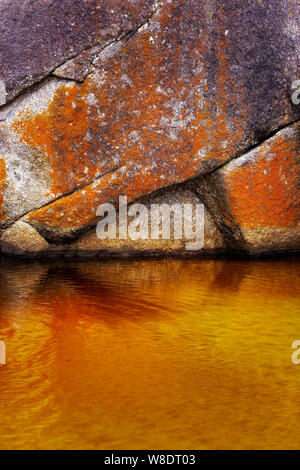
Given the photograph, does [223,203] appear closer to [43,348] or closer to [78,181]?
[78,181]

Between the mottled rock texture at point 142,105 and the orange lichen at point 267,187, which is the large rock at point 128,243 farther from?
the orange lichen at point 267,187

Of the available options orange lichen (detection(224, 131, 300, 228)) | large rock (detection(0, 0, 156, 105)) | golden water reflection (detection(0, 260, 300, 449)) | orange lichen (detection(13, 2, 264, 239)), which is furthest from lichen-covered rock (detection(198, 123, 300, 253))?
large rock (detection(0, 0, 156, 105))

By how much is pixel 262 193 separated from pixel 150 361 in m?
2.81

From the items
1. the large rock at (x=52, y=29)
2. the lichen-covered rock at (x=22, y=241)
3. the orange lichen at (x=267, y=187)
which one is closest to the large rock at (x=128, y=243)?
the lichen-covered rock at (x=22, y=241)

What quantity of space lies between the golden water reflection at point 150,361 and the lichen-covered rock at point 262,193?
0.60 m

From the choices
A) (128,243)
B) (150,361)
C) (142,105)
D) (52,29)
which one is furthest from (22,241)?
(150,361)

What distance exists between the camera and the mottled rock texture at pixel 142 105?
4.89 meters

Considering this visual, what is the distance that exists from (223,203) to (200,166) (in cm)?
45

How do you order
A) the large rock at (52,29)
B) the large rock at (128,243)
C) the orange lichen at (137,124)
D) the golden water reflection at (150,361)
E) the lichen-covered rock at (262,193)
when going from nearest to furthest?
the golden water reflection at (150,361) < the large rock at (52,29) < the orange lichen at (137,124) < the lichen-covered rock at (262,193) < the large rock at (128,243)

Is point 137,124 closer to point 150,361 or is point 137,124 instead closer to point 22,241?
point 22,241

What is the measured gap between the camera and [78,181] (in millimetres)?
5133

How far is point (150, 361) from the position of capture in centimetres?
292

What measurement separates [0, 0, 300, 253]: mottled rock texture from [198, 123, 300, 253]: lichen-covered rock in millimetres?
10

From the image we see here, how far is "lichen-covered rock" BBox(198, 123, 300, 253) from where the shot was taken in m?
5.24
